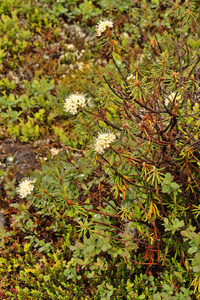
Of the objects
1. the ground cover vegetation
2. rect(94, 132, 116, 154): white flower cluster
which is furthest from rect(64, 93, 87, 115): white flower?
rect(94, 132, 116, 154): white flower cluster

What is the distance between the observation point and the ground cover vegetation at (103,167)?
2663 millimetres

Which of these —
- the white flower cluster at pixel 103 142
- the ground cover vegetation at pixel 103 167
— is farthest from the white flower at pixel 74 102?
the white flower cluster at pixel 103 142

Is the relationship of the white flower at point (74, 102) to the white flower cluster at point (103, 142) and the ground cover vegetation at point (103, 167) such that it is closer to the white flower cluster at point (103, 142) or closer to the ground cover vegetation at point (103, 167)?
the ground cover vegetation at point (103, 167)

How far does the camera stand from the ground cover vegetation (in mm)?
2663

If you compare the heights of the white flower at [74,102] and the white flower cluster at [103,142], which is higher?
the white flower at [74,102]

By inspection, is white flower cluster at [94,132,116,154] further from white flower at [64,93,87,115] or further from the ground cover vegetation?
white flower at [64,93,87,115]

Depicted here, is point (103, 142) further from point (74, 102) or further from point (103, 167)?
point (103, 167)

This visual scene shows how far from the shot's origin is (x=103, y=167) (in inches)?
129

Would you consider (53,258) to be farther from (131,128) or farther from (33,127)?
(33,127)

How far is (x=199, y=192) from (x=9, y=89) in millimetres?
3939

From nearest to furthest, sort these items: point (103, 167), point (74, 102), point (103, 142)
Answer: point (103, 142), point (74, 102), point (103, 167)

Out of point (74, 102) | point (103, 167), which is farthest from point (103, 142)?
point (103, 167)

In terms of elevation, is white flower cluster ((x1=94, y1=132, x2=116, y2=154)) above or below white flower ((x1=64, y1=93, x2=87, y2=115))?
below

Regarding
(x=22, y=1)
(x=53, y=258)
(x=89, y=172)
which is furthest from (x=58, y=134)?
(x=22, y=1)
